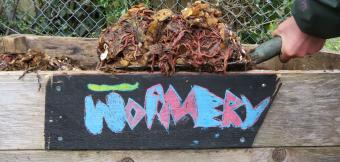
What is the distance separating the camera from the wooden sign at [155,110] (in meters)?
2.07

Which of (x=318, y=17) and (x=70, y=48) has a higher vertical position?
(x=318, y=17)

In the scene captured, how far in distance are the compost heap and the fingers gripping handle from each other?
0.04 meters

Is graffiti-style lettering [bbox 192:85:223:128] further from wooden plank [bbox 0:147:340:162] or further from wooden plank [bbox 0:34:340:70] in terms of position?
wooden plank [bbox 0:34:340:70]

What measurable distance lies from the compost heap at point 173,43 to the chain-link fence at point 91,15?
2453mm

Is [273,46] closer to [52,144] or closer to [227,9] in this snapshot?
[52,144]

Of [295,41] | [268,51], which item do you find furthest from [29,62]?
[295,41]

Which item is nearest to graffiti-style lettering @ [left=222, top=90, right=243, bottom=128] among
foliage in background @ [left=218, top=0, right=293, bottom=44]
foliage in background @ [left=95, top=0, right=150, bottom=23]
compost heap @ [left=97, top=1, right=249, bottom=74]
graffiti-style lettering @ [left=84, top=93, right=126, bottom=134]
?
compost heap @ [left=97, top=1, right=249, bottom=74]

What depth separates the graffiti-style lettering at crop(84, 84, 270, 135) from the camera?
6.83ft

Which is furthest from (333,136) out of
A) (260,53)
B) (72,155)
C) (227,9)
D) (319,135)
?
(227,9)

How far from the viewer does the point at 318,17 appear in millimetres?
1759

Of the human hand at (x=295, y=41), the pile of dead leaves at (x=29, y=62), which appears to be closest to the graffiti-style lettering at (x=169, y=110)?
the human hand at (x=295, y=41)

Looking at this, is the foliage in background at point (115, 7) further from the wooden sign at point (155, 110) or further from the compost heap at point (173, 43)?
the wooden sign at point (155, 110)

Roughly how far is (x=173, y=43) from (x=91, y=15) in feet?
10.8

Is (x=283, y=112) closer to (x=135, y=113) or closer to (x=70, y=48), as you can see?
(x=135, y=113)
